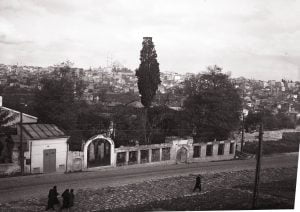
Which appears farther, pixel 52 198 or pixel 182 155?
pixel 182 155

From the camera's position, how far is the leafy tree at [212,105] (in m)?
20.0

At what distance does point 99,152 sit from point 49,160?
3.09m

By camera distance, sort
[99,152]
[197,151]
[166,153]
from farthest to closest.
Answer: [197,151]
[166,153]
[99,152]

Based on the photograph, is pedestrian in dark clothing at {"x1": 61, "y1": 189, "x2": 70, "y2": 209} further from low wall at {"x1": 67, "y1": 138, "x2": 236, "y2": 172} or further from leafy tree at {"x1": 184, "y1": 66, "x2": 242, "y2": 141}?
leafy tree at {"x1": 184, "y1": 66, "x2": 242, "y2": 141}

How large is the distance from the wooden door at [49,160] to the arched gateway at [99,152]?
162 cm

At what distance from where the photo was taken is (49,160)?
1411 cm

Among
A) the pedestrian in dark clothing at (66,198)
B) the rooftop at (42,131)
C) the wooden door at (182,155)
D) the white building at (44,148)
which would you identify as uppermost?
the rooftop at (42,131)

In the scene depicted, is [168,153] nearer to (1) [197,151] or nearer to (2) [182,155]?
(2) [182,155]

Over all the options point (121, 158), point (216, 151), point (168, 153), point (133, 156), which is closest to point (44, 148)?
point (121, 158)

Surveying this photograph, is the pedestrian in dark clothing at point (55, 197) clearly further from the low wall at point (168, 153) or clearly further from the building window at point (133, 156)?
the building window at point (133, 156)

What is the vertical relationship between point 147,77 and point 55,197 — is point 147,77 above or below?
above

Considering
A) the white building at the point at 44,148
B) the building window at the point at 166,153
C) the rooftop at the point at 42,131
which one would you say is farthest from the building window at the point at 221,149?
the rooftop at the point at 42,131

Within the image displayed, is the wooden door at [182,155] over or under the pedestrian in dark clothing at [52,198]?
over

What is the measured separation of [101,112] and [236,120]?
7.99m
